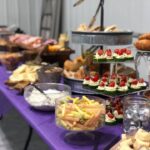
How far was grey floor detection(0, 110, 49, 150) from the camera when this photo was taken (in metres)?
2.05

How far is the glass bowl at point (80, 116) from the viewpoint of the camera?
0.95 metres

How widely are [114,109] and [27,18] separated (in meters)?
3.87

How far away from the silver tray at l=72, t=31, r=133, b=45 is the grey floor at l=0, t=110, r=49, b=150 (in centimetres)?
100

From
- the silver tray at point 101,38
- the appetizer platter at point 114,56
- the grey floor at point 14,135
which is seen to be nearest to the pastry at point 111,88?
the appetizer platter at point 114,56

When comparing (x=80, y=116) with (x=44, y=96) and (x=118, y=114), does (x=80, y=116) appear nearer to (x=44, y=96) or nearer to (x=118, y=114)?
(x=118, y=114)

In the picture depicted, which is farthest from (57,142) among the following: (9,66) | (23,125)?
(23,125)

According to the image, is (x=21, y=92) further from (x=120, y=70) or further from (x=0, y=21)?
(x=0, y=21)

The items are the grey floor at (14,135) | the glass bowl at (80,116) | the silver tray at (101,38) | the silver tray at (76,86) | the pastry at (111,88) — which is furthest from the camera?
the grey floor at (14,135)

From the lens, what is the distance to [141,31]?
2.30m

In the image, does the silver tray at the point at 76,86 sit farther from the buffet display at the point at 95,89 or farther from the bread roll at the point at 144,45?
the bread roll at the point at 144,45

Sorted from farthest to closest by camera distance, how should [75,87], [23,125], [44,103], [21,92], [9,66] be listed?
1. [23,125]
2. [9,66]
3. [21,92]
4. [75,87]
5. [44,103]

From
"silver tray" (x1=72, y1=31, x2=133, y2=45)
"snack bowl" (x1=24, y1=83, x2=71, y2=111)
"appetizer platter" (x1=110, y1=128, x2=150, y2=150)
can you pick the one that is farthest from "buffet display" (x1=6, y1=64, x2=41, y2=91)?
"appetizer platter" (x1=110, y1=128, x2=150, y2=150)

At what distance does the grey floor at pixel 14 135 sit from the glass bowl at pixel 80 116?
1.10 m

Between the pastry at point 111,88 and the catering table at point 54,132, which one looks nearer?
the catering table at point 54,132
